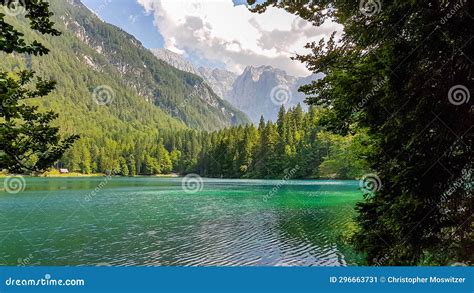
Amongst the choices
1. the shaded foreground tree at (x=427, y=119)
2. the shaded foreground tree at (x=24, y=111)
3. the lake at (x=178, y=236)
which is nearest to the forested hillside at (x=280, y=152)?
the lake at (x=178, y=236)

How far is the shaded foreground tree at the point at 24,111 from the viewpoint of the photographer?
322 inches

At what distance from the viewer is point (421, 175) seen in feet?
29.8

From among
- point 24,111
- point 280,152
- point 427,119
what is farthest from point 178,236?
point 280,152

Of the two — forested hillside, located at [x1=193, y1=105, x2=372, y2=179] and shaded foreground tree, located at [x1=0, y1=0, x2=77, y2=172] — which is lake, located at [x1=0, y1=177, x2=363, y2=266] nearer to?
shaded foreground tree, located at [x1=0, y1=0, x2=77, y2=172]

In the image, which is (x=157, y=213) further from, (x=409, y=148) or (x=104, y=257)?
(x=409, y=148)

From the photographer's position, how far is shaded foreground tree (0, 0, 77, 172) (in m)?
8.17

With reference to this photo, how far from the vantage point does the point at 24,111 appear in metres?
10.3

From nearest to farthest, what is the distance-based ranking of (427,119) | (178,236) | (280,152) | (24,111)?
(427,119) < (24,111) < (178,236) < (280,152)

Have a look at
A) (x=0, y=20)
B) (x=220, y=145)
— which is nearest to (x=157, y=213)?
(x=0, y=20)

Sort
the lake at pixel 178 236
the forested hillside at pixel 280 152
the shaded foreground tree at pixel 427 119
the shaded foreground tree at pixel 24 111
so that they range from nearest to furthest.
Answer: the shaded foreground tree at pixel 24 111 → the shaded foreground tree at pixel 427 119 → the lake at pixel 178 236 → the forested hillside at pixel 280 152

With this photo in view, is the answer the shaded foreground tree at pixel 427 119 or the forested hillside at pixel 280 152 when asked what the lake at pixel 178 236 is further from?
the forested hillside at pixel 280 152

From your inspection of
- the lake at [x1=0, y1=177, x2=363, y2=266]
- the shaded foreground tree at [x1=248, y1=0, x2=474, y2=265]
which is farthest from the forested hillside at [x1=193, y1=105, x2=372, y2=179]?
the shaded foreground tree at [x1=248, y1=0, x2=474, y2=265]

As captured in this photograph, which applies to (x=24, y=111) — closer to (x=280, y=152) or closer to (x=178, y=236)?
(x=178, y=236)

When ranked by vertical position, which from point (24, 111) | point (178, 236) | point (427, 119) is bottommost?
point (178, 236)
